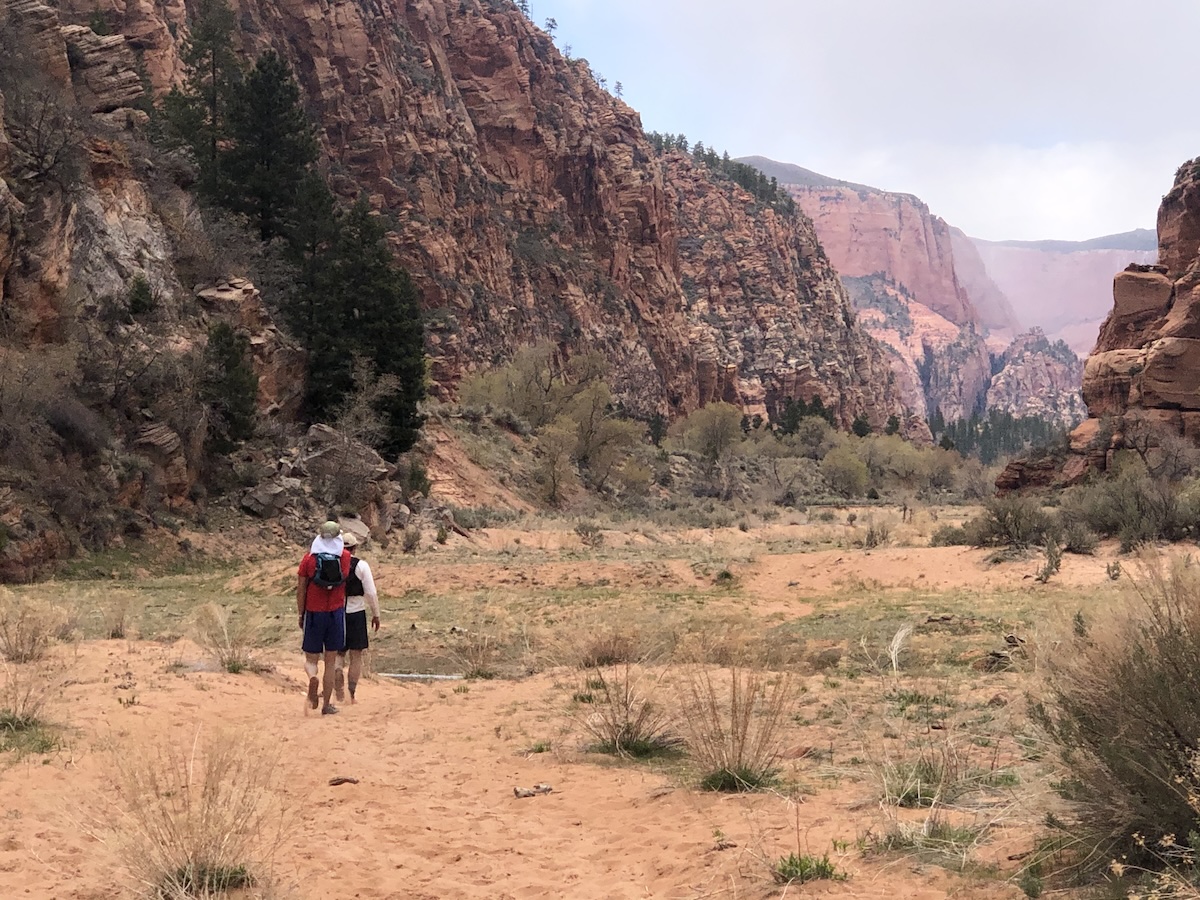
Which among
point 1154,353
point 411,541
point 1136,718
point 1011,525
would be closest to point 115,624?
point 1136,718

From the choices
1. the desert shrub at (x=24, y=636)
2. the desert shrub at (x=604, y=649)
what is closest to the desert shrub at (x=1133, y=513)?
the desert shrub at (x=604, y=649)

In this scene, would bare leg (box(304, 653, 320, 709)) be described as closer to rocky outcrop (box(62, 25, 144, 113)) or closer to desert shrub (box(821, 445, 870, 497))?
rocky outcrop (box(62, 25, 144, 113))

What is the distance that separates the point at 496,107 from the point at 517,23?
12.2 metres

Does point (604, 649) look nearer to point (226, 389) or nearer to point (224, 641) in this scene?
point (224, 641)

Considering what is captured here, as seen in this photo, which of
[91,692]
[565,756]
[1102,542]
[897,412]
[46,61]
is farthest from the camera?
[897,412]

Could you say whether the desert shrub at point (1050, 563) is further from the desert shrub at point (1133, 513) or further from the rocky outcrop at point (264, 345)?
the rocky outcrop at point (264, 345)

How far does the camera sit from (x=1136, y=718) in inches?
150

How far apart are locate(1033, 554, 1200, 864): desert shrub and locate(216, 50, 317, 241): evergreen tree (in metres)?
33.8

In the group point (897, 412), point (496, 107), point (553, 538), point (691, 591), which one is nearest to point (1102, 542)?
point (691, 591)

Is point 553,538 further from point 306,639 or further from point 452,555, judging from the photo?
point 306,639

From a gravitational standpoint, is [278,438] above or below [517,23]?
below

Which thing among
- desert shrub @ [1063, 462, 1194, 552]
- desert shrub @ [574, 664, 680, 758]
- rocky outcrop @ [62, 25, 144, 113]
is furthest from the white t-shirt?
rocky outcrop @ [62, 25, 144, 113]

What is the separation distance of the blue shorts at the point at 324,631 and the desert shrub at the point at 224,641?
4.76 ft

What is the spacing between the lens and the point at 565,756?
6816 millimetres
